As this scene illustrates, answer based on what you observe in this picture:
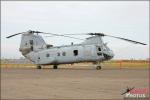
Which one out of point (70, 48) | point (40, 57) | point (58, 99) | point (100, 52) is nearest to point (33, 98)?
point (58, 99)

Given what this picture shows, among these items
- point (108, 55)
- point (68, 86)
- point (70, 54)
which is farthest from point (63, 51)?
point (68, 86)

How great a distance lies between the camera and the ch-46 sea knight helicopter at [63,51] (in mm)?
39812

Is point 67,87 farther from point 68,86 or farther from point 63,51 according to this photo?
point 63,51

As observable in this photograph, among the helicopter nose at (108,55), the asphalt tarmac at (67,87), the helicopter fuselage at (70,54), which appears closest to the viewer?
the asphalt tarmac at (67,87)

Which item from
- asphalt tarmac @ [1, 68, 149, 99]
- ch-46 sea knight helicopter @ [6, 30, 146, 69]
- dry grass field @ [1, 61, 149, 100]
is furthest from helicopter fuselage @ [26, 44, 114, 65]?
asphalt tarmac @ [1, 68, 149, 99]

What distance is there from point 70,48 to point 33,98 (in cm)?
3156

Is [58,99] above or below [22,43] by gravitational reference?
below

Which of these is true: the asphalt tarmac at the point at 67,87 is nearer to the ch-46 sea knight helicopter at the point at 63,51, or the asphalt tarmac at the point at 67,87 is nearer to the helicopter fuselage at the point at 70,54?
the ch-46 sea knight helicopter at the point at 63,51

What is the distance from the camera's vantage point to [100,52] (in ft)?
130

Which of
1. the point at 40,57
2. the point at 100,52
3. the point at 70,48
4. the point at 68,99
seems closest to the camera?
the point at 68,99

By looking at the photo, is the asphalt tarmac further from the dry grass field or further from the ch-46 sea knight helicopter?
the ch-46 sea knight helicopter

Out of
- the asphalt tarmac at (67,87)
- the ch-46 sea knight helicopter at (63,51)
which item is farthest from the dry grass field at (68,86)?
the ch-46 sea knight helicopter at (63,51)

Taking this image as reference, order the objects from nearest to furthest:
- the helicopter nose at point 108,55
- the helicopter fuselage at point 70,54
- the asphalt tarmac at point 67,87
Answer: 1. the asphalt tarmac at point 67,87
2. the helicopter nose at point 108,55
3. the helicopter fuselage at point 70,54

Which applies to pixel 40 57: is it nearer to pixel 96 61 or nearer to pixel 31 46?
pixel 31 46
